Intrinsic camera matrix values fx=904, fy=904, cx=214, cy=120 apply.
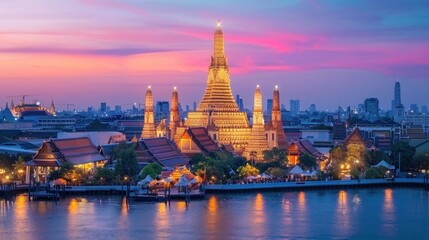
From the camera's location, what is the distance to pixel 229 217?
31.1m

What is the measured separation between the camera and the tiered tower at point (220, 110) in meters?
53.6

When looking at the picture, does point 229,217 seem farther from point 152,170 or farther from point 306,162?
point 306,162

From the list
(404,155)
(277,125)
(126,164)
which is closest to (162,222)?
(126,164)

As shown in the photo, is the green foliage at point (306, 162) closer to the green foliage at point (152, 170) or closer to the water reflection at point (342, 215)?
the water reflection at point (342, 215)

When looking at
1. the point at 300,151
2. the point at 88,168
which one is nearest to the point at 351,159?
the point at 300,151

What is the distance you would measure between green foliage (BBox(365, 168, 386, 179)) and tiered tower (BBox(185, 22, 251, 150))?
10.5 meters

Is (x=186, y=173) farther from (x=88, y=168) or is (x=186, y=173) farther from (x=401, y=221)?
(x=401, y=221)

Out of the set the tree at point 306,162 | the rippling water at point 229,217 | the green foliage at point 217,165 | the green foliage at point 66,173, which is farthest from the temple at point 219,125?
the rippling water at point 229,217

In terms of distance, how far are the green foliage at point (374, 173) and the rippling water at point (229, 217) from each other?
190 inches

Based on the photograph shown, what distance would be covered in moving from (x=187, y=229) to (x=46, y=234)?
4338mm

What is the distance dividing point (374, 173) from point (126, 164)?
40.2 ft

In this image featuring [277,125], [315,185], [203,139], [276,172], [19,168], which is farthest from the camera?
[277,125]

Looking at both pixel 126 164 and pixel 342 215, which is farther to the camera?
pixel 126 164

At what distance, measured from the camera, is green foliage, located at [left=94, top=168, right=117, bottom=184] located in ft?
131
